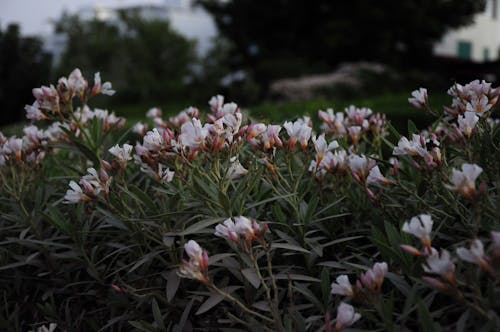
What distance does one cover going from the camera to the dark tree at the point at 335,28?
2206 centimetres

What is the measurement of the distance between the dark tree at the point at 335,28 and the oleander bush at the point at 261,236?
1833 cm

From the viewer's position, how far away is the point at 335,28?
22.1 m

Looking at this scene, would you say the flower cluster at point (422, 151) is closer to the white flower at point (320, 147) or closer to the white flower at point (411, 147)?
the white flower at point (411, 147)

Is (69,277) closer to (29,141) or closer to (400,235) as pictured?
(29,141)

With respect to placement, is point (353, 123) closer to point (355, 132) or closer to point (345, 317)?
point (355, 132)

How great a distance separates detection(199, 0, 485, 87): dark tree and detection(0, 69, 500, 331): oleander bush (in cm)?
1833

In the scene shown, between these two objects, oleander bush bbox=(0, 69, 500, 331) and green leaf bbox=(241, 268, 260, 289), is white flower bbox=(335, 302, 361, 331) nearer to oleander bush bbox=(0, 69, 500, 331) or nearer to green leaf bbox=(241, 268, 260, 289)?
oleander bush bbox=(0, 69, 500, 331)

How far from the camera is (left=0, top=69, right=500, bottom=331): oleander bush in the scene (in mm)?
1469

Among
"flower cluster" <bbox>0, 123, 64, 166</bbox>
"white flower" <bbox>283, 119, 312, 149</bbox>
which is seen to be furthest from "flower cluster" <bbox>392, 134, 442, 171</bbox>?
"flower cluster" <bbox>0, 123, 64, 166</bbox>

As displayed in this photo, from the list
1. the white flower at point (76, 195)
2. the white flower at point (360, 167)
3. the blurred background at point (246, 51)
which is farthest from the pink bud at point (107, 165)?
the blurred background at point (246, 51)

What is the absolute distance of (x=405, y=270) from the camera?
5.14 ft

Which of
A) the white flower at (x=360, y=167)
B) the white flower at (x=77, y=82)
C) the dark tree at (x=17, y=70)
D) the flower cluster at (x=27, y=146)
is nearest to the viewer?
the white flower at (x=360, y=167)

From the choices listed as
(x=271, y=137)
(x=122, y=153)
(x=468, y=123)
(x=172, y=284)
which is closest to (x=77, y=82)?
(x=122, y=153)

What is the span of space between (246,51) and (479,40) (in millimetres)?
14104
